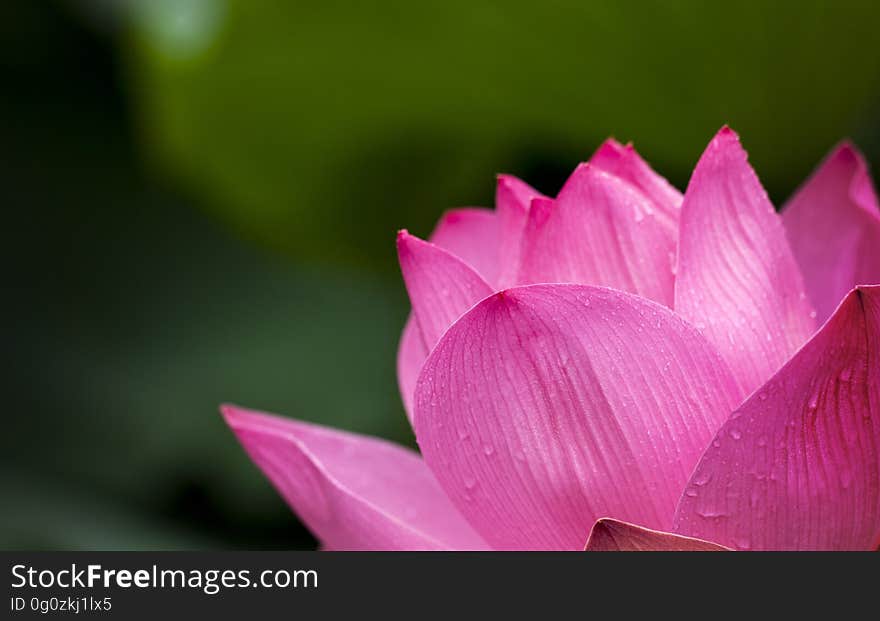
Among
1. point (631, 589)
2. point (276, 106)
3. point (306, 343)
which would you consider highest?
point (276, 106)

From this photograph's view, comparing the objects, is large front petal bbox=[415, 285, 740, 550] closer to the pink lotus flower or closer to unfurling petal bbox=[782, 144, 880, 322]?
the pink lotus flower

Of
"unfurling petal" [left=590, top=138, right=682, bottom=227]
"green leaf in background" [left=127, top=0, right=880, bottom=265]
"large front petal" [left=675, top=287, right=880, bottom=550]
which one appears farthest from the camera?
"green leaf in background" [left=127, top=0, right=880, bottom=265]

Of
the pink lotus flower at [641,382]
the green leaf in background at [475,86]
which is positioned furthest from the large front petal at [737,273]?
the green leaf in background at [475,86]

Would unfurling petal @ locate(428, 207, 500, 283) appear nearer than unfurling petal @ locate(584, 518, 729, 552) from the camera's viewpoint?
No

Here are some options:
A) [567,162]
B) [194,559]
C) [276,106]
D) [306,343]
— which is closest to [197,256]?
[306,343]

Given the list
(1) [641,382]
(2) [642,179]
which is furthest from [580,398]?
(2) [642,179]

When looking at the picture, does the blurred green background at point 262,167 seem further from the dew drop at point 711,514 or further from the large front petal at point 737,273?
the dew drop at point 711,514

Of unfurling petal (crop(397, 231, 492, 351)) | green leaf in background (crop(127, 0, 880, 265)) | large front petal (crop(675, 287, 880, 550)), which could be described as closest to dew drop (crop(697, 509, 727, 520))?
large front petal (crop(675, 287, 880, 550))

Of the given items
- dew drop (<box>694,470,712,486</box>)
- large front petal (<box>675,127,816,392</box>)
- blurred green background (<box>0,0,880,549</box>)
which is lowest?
dew drop (<box>694,470,712,486</box>)

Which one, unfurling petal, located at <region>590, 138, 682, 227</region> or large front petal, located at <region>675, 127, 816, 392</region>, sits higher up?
unfurling petal, located at <region>590, 138, 682, 227</region>

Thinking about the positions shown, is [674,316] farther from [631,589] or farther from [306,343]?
[306,343]
